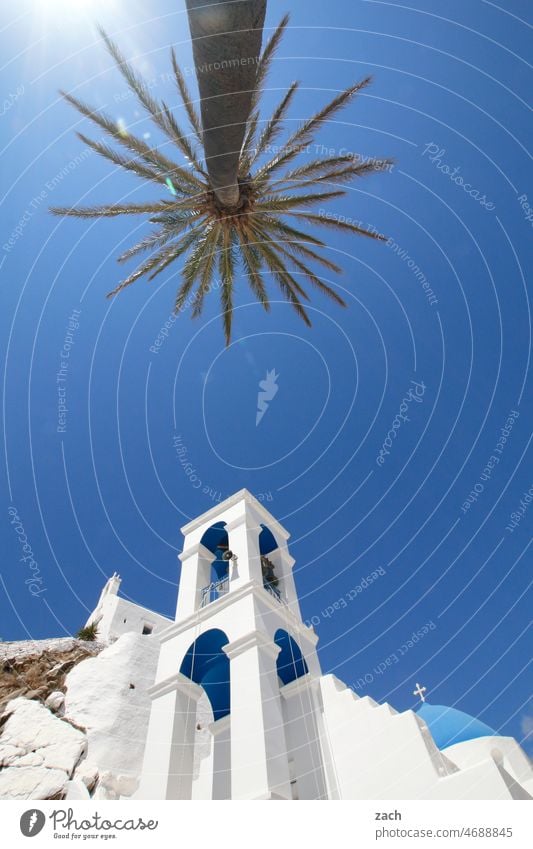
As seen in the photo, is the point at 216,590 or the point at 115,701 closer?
the point at 216,590

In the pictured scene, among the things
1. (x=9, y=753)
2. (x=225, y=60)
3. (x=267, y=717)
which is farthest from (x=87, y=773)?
(x=225, y=60)

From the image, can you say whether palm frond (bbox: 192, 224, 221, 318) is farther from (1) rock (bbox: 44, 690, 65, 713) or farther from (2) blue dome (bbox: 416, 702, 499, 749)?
(1) rock (bbox: 44, 690, 65, 713)

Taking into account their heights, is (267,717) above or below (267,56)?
below

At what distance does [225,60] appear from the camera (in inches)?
137

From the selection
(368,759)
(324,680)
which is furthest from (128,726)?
(368,759)

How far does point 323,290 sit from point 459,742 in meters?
14.4

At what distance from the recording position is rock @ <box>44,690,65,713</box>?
1911 centimetres

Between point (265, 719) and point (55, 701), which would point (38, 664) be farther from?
point (265, 719)

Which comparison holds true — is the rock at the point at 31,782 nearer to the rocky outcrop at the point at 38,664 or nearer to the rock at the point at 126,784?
the rock at the point at 126,784

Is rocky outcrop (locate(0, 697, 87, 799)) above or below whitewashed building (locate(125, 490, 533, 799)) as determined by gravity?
above

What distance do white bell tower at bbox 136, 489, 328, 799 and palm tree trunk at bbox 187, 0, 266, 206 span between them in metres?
9.11

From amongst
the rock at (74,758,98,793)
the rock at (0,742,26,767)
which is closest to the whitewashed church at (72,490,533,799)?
the rock at (74,758,98,793)

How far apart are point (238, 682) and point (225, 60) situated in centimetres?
995

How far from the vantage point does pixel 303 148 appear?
8.13 m
